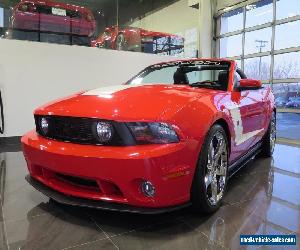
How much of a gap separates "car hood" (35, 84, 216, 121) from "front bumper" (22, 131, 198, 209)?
0.61ft

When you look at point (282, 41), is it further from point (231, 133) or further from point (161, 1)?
point (231, 133)

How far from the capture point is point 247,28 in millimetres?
7730

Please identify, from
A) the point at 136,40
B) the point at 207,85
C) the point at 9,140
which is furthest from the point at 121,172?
the point at 136,40

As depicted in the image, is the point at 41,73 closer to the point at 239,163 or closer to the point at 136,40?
the point at 136,40

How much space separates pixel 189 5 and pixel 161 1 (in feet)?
2.61

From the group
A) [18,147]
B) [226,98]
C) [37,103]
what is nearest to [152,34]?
[37,103]

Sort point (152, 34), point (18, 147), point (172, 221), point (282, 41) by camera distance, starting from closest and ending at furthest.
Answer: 1. point (172, 221)
2. point (18, 147)
3. point (282, 41)
4. point (152, 34)

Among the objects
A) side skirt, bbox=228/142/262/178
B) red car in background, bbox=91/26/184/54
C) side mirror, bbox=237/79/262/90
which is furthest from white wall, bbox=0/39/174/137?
side mirror, bbox=237/79/262/90

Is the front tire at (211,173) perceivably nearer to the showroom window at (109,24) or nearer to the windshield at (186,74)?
the windshield at (186,74)

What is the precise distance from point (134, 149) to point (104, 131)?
0.78ft

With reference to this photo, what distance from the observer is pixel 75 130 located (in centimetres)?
190

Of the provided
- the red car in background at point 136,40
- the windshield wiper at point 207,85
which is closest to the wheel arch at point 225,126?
the windshield wiper at point 207,85

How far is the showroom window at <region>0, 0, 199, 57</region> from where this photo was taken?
5.48m

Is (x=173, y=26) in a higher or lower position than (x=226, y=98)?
higher
